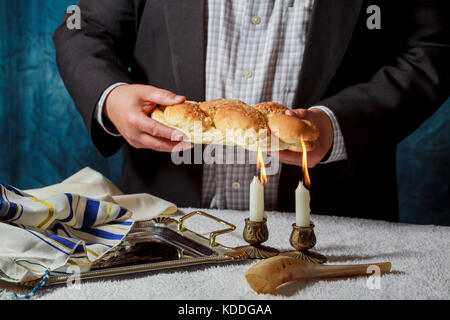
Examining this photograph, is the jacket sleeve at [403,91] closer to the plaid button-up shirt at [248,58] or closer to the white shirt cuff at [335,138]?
the white shirt cuff at [335,138]

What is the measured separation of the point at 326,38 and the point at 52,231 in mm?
815

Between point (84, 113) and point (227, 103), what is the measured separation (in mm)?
456

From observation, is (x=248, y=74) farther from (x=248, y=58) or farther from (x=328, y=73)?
(x=328, y=73)

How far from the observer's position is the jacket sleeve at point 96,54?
50.7 inches

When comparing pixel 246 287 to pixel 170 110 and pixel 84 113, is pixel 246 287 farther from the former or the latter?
pixel 84 113

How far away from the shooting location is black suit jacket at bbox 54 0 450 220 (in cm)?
126

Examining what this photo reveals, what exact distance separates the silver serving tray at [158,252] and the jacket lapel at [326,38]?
51 cm

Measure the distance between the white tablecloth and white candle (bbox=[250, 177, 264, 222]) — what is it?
0.09m

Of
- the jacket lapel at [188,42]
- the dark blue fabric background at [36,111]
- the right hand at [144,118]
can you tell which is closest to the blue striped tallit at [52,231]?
the right hand at [144,118]

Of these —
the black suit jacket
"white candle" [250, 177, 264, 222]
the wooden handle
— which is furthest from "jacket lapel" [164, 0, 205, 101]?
the wooden handle

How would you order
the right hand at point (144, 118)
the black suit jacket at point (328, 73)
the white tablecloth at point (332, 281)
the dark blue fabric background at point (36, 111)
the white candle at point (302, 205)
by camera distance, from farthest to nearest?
1. the dark blue fabric background at point (36, 111)
2. the black suit jacket at point (328, 73)
3. the right hand at point (144, 118)
4. the white candle at point (302, 205)
5. the white tablecloth at point (332, 281)

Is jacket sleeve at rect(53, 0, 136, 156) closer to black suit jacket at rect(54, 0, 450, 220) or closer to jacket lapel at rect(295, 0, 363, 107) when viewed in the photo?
black suit jacket at rect(54, 0, 450, 220)

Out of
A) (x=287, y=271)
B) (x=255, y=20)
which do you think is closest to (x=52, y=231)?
(x=287, y=271)
